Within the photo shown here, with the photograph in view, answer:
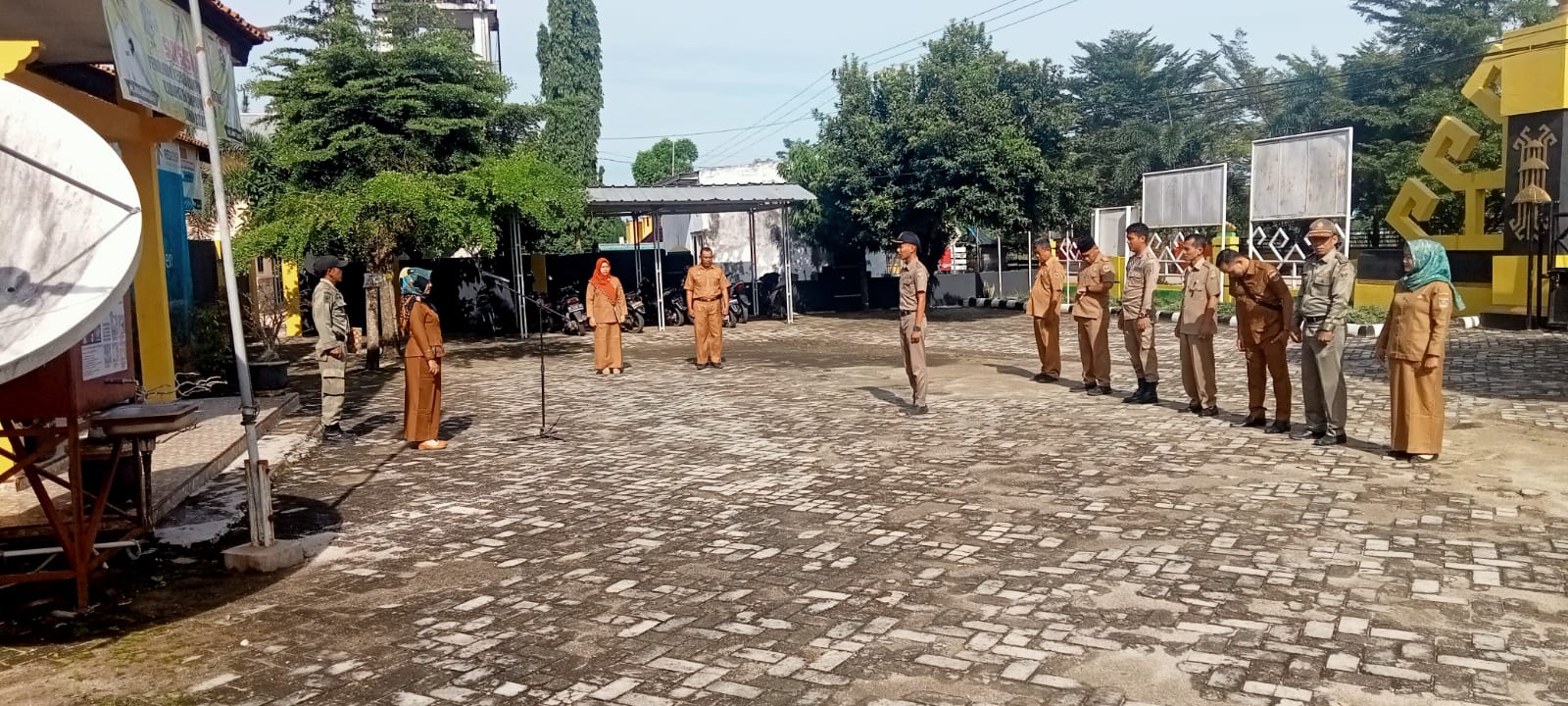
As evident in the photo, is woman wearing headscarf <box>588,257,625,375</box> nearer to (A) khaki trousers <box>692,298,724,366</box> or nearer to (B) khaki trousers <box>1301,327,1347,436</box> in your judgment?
(A) khaki trousers <box>692,298,724,366</box>

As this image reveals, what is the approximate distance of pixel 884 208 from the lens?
23469mm

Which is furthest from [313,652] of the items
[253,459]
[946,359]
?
[946,359]

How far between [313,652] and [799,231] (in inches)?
1009

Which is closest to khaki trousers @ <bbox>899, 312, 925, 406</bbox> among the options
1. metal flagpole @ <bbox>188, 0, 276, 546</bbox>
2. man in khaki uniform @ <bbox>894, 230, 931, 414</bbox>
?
man in khaki uniform @ <bbox>894, 230, 931, 414</bbox>

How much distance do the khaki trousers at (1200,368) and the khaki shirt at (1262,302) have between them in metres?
0.86

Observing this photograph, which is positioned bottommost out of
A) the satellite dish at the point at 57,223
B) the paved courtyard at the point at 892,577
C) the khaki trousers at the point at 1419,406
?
the paved courtyard at the point at 892,577

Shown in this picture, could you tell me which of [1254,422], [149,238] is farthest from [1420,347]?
[149,238]

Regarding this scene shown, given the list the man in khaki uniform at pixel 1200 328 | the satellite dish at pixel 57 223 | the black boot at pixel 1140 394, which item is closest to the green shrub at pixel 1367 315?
the black boot at pixel 1140 394

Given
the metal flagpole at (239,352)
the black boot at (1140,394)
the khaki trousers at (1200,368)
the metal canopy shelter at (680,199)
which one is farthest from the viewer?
the metal canopy shelter at (680,199)

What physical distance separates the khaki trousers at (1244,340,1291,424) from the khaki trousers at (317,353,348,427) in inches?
313

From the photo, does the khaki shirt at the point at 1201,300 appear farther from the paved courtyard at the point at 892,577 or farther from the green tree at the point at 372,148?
the green tree at the point at 372,148

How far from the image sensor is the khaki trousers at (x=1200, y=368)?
33.6ft

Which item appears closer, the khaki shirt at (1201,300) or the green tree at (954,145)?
the khaki shirt at (1201,300)

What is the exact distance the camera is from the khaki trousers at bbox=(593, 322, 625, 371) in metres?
15.4
